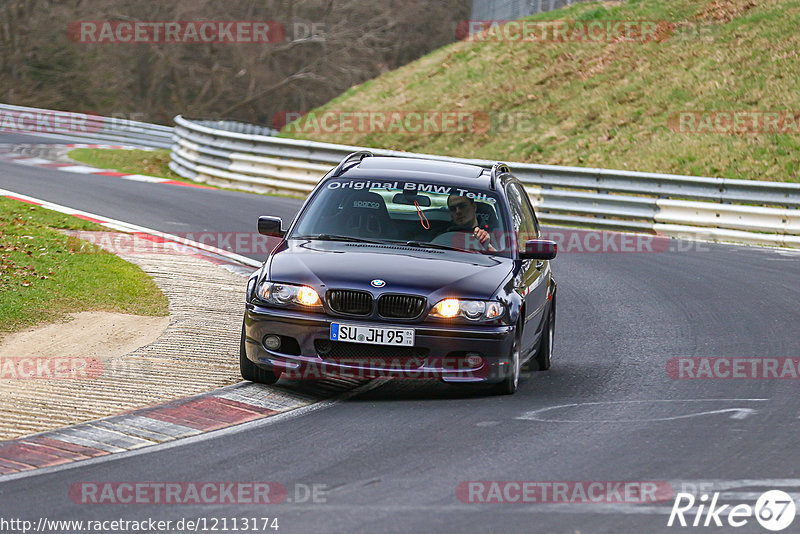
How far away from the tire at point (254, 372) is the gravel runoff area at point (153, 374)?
153mm

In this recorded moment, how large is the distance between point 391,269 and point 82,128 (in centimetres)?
2999

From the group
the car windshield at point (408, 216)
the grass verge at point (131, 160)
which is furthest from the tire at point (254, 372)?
the grass verge at point (131, 160)

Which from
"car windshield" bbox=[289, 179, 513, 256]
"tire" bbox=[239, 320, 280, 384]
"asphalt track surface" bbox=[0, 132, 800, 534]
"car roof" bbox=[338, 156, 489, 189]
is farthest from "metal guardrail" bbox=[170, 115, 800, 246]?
"tire" bbox=[239, 320, 280, 384]

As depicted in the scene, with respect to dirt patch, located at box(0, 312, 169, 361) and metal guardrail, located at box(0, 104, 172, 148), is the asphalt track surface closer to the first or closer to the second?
dirt patch, located at box(0, 312, 169, 361)

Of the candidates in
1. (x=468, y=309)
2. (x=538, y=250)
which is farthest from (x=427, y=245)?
(x=468, y=309)

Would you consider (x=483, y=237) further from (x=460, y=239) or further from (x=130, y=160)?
(x=130, y=160)

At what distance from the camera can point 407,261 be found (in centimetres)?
880

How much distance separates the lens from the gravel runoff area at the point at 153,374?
780cm

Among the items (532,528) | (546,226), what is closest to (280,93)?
(546,226)

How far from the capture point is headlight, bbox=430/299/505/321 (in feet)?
27.5

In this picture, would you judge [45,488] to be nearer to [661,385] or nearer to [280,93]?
[661,385]

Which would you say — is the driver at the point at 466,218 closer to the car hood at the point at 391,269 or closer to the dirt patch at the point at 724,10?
A: the car hood at the point at 391,269

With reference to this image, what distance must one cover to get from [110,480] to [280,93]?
49880mm

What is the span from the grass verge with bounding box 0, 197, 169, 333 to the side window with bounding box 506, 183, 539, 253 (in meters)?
3.50
